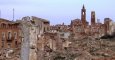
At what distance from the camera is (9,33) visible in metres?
57.3

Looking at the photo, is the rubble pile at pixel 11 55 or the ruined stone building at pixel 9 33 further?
the ruined stone building at pixel 9 33

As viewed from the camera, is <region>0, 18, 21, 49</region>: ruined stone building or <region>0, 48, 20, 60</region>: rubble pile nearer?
<region>0, 48, 20, 60</region>: rubble pile

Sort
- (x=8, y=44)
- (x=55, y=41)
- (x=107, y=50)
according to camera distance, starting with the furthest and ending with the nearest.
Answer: (x=8, y=44), (x=55, y=41), (x=107, y=50)

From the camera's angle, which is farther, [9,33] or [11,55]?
[9,33]

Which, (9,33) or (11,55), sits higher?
(9,33)

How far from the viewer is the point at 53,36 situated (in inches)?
1907

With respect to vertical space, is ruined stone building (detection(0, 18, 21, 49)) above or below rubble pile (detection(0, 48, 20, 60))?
above

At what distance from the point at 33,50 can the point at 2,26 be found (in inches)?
1716

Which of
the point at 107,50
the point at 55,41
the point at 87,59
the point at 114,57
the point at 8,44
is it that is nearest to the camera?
the point at 114,57

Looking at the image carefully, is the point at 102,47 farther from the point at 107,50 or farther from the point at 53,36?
the point at 53,36

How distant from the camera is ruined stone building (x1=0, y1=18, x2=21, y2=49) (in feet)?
183

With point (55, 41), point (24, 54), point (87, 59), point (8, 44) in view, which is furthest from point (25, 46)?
point (8, 44)

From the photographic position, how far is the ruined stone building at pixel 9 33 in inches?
2193

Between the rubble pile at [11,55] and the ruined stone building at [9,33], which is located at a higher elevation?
the ruined stone building at [9,33]
